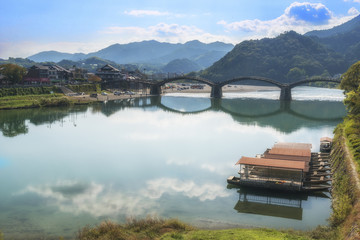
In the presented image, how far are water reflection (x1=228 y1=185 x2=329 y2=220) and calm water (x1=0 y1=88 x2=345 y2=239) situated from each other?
2.2 inches

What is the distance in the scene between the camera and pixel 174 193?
20469mm

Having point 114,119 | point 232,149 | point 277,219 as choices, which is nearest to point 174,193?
point 277,219

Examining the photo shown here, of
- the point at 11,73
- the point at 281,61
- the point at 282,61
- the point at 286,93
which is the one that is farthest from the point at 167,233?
the point at 282,61

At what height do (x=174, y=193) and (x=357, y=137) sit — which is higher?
(x=357, y=137)

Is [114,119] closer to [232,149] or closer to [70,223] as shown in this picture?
[232,149]

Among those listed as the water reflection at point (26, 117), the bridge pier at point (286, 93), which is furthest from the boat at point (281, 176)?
the bridge pier at point (286, 93)

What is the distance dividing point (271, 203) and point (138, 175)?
10024 mm

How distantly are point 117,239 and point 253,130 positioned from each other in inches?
1280

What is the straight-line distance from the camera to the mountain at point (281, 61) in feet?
527

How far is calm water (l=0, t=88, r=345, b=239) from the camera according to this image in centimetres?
1705

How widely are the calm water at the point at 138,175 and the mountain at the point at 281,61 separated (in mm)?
120791

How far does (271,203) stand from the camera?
18.6m

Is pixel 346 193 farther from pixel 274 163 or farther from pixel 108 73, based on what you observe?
pixel 108 73

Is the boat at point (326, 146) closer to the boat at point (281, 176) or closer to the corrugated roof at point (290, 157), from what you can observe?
the corrugated roof at point (290, 157)
